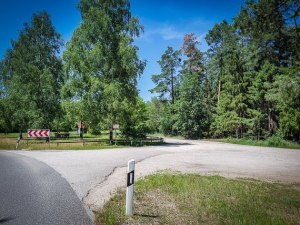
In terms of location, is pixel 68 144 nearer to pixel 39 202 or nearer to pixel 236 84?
pixel 39 202

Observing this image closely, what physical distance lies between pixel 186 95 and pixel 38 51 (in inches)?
1075

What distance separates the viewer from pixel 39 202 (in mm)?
4211

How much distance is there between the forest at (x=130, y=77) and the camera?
56.2ft

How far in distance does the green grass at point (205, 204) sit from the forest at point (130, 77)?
690cm

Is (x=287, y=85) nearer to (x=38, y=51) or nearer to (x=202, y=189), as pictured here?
(x=202, y=189)

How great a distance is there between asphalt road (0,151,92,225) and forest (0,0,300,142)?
11082mm

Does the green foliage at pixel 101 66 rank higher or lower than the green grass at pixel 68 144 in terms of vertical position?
higher

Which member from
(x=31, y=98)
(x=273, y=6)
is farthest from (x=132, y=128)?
(x=273, y=6)

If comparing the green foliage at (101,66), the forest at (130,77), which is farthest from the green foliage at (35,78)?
the green foliage at (101,66)

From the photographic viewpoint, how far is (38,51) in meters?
25.1

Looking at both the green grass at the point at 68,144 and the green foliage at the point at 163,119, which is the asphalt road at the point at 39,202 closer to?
the green grass at the point at 68,144

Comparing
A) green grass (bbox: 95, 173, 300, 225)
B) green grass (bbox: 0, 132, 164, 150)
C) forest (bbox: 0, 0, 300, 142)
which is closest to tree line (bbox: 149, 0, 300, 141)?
forest (bbox: 0, 0, 300, 142)

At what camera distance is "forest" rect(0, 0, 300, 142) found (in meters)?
17.1

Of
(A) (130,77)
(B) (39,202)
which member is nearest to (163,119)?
(A) (130,77)
